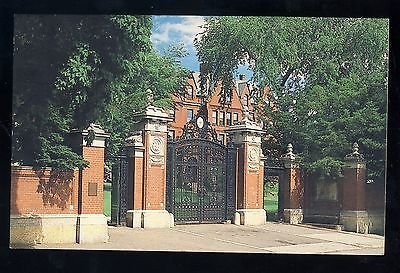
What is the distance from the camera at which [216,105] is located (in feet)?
17.3

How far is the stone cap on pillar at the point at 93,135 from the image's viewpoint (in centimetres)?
499

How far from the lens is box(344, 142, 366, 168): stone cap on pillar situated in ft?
16.4

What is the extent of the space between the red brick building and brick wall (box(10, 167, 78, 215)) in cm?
90

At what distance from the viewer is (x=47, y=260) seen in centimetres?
462

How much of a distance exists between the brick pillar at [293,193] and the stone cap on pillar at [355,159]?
0.38 metres

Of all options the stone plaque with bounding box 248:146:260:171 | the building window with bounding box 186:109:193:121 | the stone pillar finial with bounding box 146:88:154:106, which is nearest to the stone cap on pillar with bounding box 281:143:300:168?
the stone plaque with bounding box 248:146:260:171

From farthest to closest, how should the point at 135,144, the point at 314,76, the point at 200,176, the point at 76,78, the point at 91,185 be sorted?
1. the point at 200,176
2. the point at 135,144
3. the point at 314,76
4. the point at 91,185
5. the point at 76,78

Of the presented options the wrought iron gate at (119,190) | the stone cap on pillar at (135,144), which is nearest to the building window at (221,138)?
the stone cap on pillar at (135,144)

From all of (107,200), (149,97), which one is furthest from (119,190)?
(149,97)

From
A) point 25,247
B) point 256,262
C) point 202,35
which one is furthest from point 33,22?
point 256,262

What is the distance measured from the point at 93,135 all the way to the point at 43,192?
0.55m

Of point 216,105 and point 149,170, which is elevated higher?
point 216,105

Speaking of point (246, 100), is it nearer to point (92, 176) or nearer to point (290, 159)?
point (290, 159)

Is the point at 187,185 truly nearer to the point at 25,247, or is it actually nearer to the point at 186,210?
the point at 186,210
